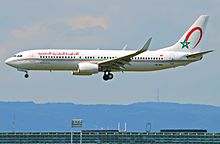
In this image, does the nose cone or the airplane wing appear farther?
the nose cone

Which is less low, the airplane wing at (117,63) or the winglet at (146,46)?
the winglet at (146,46)

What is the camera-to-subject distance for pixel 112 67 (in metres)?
145

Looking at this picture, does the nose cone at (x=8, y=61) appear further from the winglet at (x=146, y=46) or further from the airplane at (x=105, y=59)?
the winglet at (x=146, y=46)

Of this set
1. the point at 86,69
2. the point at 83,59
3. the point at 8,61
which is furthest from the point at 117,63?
the point at 8,61

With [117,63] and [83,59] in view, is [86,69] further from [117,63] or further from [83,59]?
[117,63]

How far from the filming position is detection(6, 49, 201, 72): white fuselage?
141 metres

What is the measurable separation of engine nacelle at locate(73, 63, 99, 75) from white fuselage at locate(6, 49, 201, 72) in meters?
0.74

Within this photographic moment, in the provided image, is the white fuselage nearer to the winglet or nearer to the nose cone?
the nose cone

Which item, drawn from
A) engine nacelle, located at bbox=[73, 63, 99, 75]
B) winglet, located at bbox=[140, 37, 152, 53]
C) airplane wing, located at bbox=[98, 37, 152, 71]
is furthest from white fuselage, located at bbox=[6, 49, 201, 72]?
winglet, located at bbox=[140, 37, 152, 53]

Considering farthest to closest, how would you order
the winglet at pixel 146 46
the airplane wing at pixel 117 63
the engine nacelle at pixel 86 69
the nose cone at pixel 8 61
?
1. the nose cone at pixel 8 61
2. the airplane wing at pixel 117 63
3. the engine nacelle at pixel 86 69
4. the winglet at pixel 146 46

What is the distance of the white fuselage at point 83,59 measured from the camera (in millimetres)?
140875

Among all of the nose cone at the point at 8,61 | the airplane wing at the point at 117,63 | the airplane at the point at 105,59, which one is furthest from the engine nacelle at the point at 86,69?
the nose cone at the point at 8,61

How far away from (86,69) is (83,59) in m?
2.25

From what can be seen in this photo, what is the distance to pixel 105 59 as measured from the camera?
14538cm
